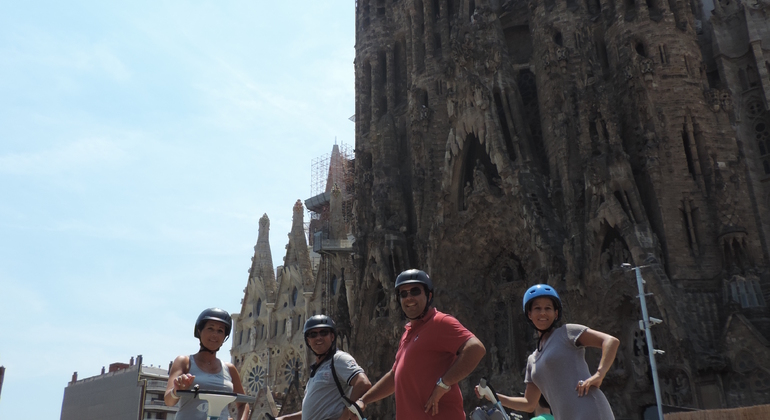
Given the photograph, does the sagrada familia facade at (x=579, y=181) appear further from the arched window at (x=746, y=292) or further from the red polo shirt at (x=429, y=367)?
the red polo shirt at (x=429, y=367)

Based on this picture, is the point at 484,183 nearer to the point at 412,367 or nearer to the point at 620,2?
the point at 620,2

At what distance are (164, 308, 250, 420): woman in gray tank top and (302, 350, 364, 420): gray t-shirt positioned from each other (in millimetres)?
495

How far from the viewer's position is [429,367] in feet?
15.1

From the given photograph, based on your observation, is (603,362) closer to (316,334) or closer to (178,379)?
(316,334)

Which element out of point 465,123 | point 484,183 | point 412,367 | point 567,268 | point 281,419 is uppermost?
point 465,123

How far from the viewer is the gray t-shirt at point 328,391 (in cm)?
505

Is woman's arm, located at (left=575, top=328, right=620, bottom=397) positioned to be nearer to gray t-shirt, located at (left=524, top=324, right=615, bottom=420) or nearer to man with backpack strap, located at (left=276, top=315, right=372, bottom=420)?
gray t-shirt, located at (left=524, top=324, right=615, bottom=420)

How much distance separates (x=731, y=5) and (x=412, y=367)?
26732mm

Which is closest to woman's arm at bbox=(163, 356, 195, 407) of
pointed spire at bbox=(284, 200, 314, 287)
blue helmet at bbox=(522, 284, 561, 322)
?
blue helmet at bbox=(522, 284, 561, 322)

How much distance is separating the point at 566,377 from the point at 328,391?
6.08 feet

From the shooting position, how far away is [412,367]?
464cm

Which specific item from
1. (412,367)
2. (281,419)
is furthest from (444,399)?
(281,419)

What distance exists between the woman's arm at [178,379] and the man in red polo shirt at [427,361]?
1.22 m

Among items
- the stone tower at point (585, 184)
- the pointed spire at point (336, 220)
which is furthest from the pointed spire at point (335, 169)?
the stone tower at point (585, 184)
